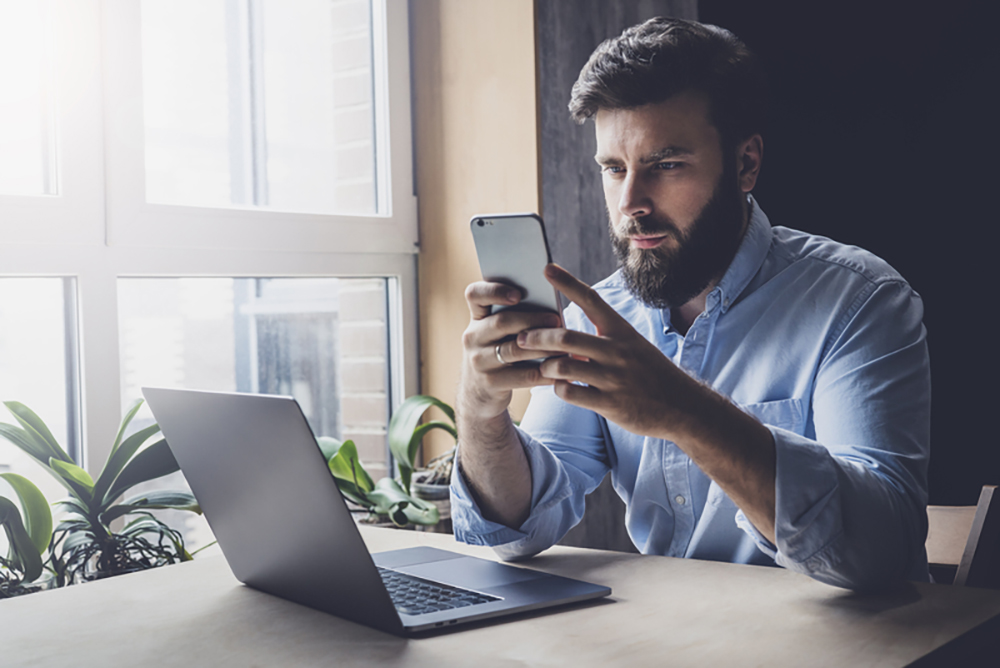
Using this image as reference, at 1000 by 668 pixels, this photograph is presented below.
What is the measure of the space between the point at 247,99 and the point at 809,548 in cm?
180

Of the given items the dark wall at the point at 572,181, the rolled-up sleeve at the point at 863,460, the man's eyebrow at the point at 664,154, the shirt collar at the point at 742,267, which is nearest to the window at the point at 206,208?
the dark wall at the point at 572,181

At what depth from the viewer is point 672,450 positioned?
1326mm

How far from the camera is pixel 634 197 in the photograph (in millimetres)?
1393

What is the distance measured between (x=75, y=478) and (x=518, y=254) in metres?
1.05

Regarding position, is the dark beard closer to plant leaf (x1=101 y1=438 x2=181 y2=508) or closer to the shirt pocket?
the shirt pocket

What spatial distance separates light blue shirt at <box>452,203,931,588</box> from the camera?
0.94m

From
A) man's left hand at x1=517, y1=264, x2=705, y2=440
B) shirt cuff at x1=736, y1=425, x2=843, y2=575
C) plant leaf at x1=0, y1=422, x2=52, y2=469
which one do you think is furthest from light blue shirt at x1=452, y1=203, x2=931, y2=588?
plant leaf at x1=0, y1=422, x2=52, y2=469

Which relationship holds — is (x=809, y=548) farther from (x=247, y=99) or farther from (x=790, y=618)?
(x=247, y=99)

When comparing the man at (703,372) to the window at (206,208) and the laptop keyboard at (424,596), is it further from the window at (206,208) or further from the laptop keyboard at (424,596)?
the window at (206,208)

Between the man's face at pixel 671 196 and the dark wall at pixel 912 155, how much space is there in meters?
0.64

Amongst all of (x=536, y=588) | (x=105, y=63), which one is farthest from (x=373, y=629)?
(x=105, y=63)

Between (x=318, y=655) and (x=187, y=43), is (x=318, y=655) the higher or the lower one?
the lower one

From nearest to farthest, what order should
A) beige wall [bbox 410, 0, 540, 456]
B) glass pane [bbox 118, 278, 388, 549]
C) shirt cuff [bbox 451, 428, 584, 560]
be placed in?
shirt cuff [bbox 451, 428, 584, 560]
glass pane [bbox 118, 278, 388, 549]
beige wall [bbox 410, 0, 540, 456]

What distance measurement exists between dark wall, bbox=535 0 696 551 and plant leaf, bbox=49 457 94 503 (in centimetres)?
116
